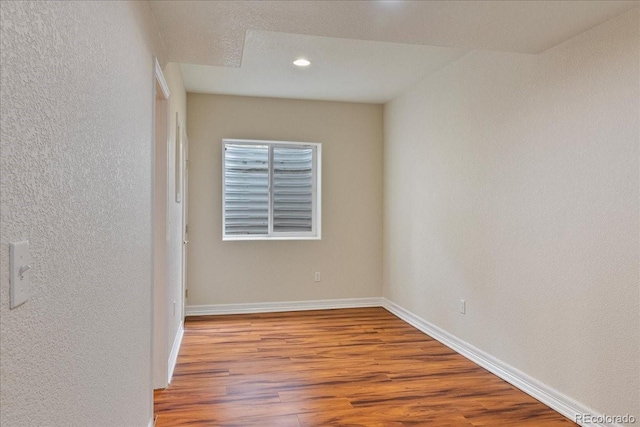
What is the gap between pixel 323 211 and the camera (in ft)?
16.8

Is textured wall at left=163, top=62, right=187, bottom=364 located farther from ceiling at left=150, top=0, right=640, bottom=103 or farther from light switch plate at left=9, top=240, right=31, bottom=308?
light switch plate at left=9, top=240, right=31, bottom=308

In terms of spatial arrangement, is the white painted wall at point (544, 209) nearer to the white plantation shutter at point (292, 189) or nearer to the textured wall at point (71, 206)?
the white plantation shutter at point (292, 189)

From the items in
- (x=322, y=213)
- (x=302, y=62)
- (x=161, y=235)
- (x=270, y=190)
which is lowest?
(x=161, y=235)

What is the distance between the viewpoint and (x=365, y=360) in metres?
3.36

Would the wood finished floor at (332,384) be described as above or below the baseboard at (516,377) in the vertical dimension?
below

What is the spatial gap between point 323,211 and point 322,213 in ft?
0.09

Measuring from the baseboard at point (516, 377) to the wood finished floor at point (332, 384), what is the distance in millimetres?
56

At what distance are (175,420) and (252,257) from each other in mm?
2618

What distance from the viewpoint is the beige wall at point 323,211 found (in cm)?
477

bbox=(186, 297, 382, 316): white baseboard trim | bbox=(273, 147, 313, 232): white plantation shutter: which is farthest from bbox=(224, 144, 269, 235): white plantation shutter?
bbox=(186, 297, 382, 316): white baseboard trim

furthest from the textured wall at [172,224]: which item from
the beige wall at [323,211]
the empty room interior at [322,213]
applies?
the beige wall at [323,211]

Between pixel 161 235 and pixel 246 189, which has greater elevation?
pixel 246 189

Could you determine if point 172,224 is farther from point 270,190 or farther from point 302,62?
point 270,190

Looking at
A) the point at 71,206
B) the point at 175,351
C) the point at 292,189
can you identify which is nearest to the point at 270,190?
the point at 292,189
